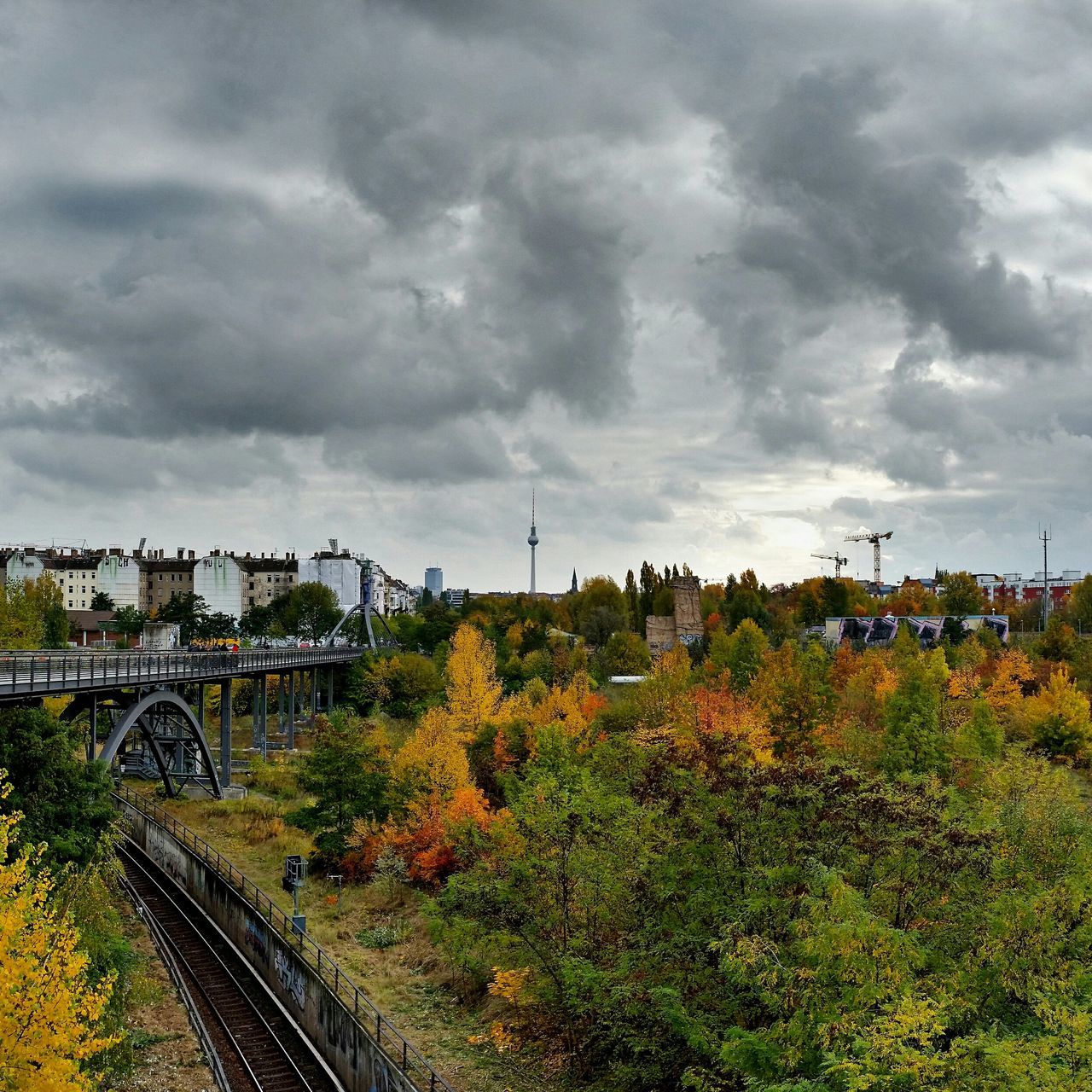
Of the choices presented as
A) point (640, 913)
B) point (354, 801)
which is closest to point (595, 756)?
point (354, 801)

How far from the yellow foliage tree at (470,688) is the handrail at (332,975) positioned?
53.9ft

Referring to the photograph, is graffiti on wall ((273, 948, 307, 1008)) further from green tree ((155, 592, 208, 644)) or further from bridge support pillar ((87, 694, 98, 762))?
green tree ((155, 592, 208, 644))

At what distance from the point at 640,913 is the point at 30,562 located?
176845 millimetres

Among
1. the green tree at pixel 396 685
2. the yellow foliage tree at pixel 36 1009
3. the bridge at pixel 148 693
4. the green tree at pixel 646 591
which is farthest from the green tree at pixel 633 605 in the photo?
the yellow foliage tree at pixel 36 1009

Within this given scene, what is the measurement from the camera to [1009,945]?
18.7 metres

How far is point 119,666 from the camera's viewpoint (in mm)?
49562

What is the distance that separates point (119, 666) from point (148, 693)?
361 centimetres

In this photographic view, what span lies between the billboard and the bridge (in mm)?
69129

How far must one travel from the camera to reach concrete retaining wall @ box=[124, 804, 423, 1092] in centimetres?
2588

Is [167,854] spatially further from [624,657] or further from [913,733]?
[624,657]

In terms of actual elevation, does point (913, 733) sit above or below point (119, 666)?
below

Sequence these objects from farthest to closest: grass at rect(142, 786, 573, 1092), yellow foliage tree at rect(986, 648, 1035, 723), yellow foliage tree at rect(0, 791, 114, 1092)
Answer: yellow foliage tree at rect(986, 648, 1035, 723), grass at rect(142, 786, 573, 1092), yellow foliage tree at rect(0, 791, 114, 1092)

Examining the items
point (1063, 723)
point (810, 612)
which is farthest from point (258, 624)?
point (1063, 723)

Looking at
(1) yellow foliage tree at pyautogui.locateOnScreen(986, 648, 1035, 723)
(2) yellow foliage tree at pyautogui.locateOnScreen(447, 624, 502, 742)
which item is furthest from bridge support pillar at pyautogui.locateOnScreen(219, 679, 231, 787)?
(1) yellow foliage tree at pyautogui.locateOnScreen(986, 648, 1035, 723)
